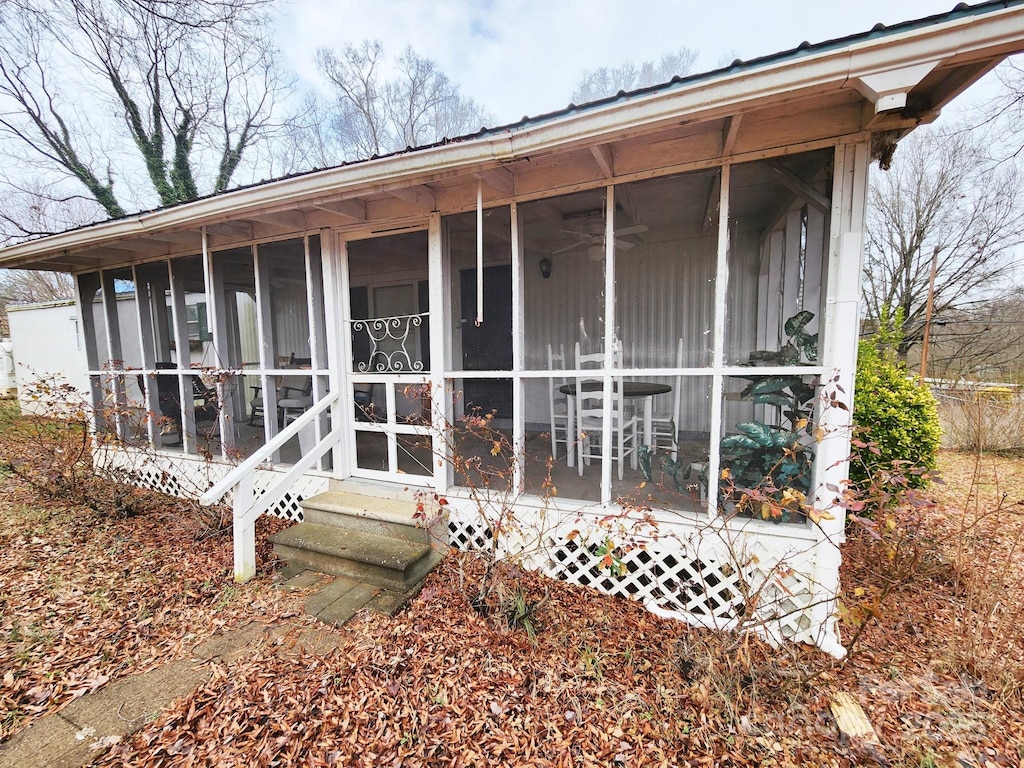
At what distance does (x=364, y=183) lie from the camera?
106 inches

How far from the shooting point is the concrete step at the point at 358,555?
2.75 meters

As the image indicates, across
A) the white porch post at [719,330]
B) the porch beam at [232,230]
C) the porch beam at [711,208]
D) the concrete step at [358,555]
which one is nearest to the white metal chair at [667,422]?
the porch beam at [711,208]

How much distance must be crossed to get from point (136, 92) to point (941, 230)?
21.1 m

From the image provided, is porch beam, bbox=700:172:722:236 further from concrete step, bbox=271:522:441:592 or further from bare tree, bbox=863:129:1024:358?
bare tree, bbox=863:129:1024:358

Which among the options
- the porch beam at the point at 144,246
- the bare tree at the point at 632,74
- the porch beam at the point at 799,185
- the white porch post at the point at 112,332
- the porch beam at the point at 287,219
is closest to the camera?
the porch beam at the point at 799,185

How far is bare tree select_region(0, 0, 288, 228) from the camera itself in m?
9.60

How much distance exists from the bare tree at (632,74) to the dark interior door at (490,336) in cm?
937

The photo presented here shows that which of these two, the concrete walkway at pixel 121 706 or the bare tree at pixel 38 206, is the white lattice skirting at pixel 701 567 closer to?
the concrete walkway at pixel 121 706

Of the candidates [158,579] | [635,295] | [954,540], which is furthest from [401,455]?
[954,540]

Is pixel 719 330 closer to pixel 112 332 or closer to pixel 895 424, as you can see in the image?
pixel 895 424

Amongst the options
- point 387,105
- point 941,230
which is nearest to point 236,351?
point 387,105

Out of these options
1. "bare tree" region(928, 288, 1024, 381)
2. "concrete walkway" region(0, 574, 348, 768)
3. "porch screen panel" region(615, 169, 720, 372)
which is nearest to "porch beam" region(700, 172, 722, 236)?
"porch screen panel" region(615, 169, 720, 372)

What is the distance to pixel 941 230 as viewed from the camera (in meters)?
11.0

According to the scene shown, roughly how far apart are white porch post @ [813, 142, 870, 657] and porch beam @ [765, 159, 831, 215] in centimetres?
17
